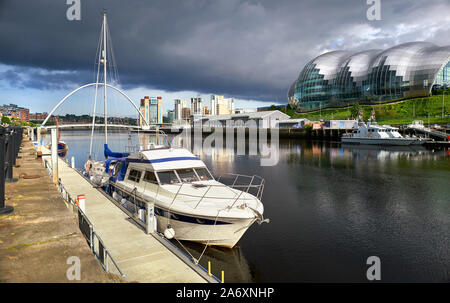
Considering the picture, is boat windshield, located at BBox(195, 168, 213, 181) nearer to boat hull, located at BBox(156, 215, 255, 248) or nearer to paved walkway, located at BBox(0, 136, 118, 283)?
boat hull, located at BBox(156, 215, 255, 248)

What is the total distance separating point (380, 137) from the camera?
68.3 metres

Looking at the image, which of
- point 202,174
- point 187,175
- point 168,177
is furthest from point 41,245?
point 202,174

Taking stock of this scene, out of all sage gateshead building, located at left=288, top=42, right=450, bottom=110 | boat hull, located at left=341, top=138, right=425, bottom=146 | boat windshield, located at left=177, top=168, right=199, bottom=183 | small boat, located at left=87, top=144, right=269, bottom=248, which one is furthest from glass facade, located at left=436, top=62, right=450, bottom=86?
boat windshield, located at left=177, top=168, right=199, bottom=183

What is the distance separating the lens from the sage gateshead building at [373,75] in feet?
343

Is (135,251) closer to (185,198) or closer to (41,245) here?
(41,245)


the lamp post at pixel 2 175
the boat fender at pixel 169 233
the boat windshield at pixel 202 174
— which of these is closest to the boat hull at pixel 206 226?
the boat fender at pixel 169 233

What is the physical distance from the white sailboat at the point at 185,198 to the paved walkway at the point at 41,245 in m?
4.32

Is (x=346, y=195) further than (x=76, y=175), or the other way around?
(x=76, y=175)

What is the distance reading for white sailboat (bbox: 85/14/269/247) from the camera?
1130 cm

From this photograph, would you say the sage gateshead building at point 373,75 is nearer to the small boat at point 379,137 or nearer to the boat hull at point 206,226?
the small boat at point 379,137
